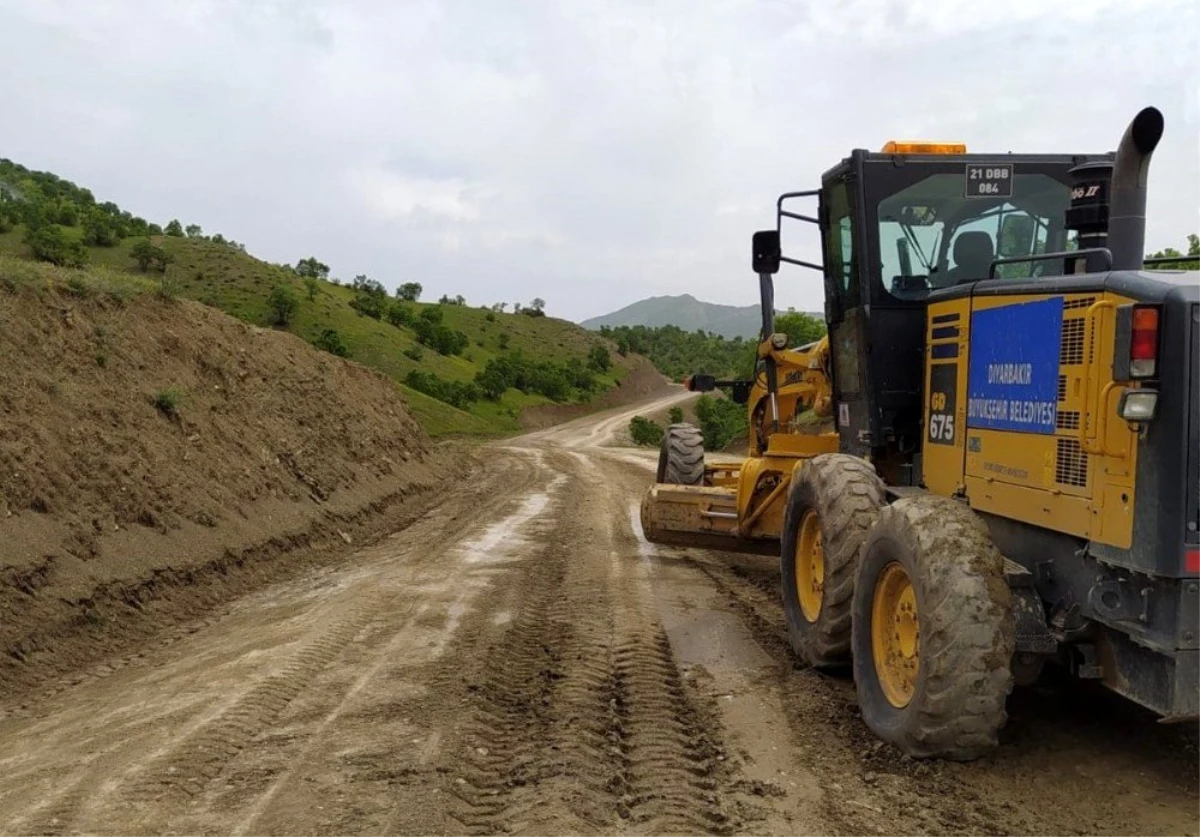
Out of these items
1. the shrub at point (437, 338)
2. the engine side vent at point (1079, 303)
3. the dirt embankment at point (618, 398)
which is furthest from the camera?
the shrub at point (437, 338)

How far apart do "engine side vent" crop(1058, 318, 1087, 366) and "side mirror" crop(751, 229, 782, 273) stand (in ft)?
10.9

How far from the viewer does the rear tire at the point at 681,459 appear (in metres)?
11.4

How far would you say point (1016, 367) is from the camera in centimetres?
469

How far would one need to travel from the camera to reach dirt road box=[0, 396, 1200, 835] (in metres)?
3.97

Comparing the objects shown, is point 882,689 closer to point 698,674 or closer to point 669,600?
point 698,674

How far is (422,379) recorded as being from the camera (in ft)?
149

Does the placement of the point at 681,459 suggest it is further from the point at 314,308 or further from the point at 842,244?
the point at 314,308

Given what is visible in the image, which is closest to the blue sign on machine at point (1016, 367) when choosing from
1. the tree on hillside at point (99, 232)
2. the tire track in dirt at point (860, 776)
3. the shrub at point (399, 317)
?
the tire track in dirt at point (860, 776)

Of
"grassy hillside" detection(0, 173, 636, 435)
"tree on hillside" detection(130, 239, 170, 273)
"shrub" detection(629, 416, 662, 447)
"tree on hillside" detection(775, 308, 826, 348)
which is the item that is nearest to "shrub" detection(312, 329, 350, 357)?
"grassy hillside" detection(0, 173, 636, 435)

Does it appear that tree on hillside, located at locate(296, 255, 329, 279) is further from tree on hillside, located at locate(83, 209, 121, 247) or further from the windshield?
the windshield

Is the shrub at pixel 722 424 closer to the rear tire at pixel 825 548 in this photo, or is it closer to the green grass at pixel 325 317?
the green grass at pixel 325 317

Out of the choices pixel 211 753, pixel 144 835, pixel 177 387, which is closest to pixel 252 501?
pixel 177 387

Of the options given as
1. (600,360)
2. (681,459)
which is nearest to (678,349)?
(600,360)

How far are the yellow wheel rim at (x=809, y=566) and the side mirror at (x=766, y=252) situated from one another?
2.07 metres
